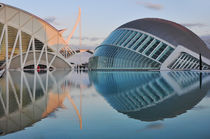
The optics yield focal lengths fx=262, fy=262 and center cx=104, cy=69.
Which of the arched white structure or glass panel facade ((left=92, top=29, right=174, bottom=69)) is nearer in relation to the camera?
glass panel facade ((left=92, top=29, right=174, bottom=69))

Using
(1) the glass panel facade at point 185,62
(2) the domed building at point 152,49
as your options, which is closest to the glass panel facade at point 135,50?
(2) the domed building at point 152,49

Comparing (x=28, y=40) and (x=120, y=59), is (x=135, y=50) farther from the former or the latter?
(x=28, y=40)

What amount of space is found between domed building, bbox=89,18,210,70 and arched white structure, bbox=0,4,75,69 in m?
14.5

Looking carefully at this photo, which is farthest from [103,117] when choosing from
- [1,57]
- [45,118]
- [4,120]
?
[1,57]

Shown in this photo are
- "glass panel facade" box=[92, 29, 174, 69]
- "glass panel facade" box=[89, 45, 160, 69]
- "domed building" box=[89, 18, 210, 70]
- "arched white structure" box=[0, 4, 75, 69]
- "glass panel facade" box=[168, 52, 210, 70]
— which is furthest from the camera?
"arched white structure" box=[0, 4, 75, 69]

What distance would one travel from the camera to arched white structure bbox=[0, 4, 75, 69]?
5256 centimetres

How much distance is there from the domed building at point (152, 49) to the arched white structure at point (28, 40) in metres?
14.5

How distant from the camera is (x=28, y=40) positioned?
194ft

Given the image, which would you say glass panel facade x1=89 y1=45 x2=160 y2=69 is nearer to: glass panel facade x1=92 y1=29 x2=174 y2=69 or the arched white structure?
glass panel facade x1=92 y1=29 x2=174 y2=69

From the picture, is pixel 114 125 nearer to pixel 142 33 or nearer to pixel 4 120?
pixel 4 120

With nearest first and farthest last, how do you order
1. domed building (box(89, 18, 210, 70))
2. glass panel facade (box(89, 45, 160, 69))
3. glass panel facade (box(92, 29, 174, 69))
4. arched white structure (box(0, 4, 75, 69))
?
glass panel facade (box(92, 29, 174, 69)) < domed building (box(89, 18, 210, 70)) < glass panel facade (box(89, 45, 160, 69)) < arched white structure (box(0, 4, 75, 69))

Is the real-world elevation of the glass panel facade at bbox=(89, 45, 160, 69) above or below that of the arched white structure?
below

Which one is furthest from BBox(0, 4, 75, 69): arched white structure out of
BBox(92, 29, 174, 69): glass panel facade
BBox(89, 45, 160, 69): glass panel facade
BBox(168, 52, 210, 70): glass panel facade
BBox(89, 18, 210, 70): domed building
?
BBox(168, 52, 210, 70): glass panel facade

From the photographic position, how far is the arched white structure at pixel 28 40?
52.6 meters
